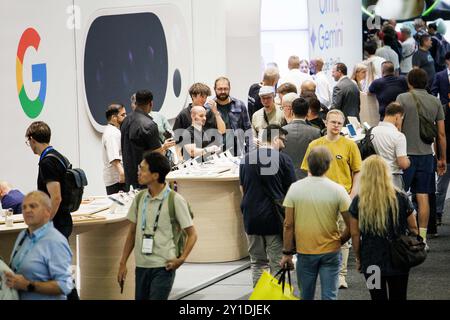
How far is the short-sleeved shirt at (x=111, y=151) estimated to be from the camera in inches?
370

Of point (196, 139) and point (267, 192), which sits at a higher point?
point (196, 139)

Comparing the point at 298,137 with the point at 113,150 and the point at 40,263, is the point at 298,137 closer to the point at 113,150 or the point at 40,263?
the point at 113,150

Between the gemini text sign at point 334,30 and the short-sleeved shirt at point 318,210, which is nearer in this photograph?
the short-sleeved shirt at point 318,210

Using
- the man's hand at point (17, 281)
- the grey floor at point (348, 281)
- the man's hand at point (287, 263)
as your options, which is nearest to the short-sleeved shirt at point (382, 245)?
the man's hand at point (287, 263)

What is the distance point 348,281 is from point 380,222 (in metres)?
2.42

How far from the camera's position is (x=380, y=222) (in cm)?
577

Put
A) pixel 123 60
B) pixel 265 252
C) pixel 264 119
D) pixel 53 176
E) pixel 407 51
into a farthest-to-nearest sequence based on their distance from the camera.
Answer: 1. pixel 407 51
2. pixel 123 60
3. pixel 264 119
4. pixel 265 252
5. pixel 53 176

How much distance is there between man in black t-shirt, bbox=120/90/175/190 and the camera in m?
8.47

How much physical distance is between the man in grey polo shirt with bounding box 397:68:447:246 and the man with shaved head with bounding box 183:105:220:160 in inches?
76.8

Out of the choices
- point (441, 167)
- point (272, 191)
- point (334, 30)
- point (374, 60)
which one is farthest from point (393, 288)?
point (334, 30)

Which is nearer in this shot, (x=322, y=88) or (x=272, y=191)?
(x=272, y=191)

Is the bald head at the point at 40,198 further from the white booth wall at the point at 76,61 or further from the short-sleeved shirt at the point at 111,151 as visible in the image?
the short-sleeved shirt at the point at 111,151

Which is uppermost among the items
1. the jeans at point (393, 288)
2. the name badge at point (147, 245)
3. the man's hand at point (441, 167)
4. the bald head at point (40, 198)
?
the bald head at point (40, 198)

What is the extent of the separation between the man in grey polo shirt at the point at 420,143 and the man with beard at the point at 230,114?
68.7 inches
